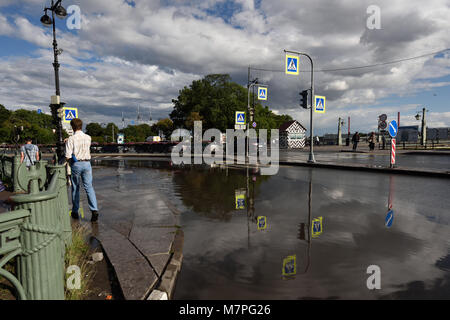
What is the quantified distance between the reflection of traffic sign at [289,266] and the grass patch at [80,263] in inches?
82.5

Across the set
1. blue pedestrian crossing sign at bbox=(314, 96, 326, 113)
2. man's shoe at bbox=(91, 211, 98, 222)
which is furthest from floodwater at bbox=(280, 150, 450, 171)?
man's shoe at bbox=(91, 211, 98, 222)

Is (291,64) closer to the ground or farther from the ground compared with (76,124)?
farther from the ground

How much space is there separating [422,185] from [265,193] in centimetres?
564

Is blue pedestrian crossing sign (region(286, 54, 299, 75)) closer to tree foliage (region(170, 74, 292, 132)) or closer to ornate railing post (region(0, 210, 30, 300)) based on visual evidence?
ornate railing post (region(0, 210, 30, 300))

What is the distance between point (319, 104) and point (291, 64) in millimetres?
3281

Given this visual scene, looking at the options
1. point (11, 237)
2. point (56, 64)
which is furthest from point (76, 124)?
point (56, 64)

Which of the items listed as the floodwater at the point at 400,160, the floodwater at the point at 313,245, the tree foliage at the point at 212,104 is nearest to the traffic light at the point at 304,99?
the floodwater at the point at 400,160

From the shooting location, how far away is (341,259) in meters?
3.60

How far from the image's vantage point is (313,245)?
4.08 metres

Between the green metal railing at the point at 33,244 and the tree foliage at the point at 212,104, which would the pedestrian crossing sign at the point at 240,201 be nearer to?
the green metal railing at the point at 33,244

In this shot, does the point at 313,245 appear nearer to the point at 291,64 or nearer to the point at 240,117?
the point at 291,64

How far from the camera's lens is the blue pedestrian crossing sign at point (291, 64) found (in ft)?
51.6

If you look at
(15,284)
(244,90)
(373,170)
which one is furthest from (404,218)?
(244,90)
